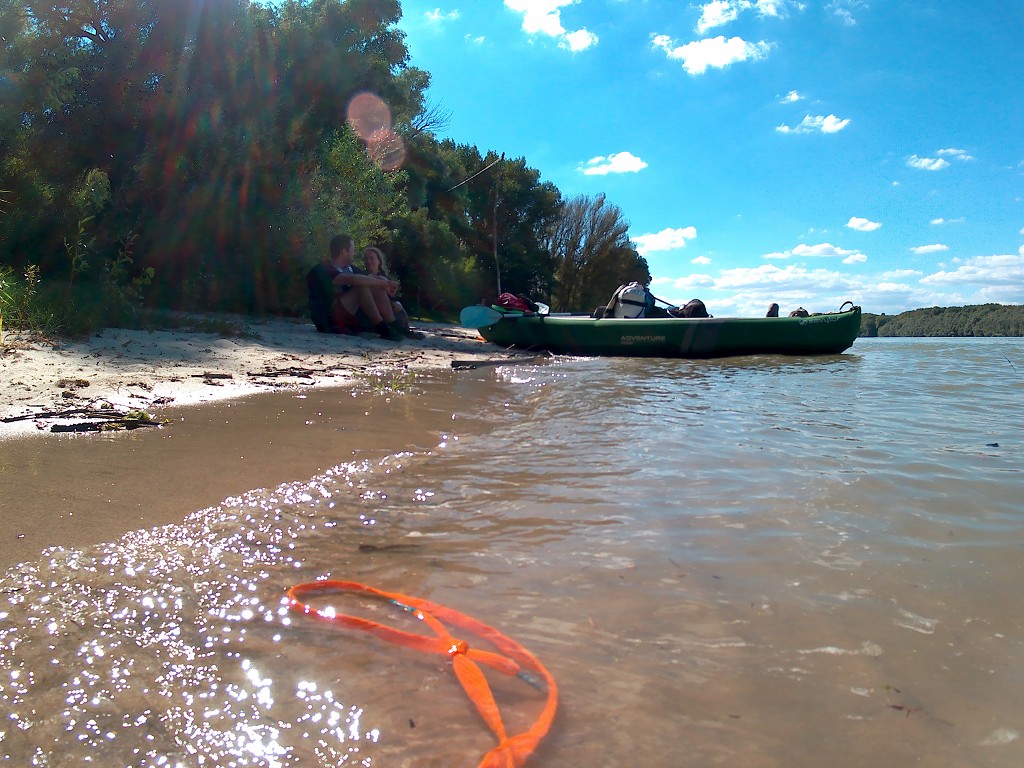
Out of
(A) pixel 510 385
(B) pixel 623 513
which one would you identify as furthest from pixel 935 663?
(A) pixel 510 385

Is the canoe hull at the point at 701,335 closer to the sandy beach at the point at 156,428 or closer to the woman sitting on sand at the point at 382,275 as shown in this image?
the woman sitting on sand at the point at 382,275

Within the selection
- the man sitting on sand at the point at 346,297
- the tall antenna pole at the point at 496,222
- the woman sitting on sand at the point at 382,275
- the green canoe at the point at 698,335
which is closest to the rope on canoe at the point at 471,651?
the man sitting on sand at the point at 346,297

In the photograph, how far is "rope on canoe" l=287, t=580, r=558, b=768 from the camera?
3.85ft

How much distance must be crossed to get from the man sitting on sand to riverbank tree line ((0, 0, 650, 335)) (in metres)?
2.22

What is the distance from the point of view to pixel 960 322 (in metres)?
34.1

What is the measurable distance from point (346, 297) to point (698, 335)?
19.0 feet

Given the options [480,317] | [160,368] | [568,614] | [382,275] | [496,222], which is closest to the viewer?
[568,614]

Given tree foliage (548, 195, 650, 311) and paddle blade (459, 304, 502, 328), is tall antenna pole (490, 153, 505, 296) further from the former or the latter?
paddle blade (459, 304, 502, 328)

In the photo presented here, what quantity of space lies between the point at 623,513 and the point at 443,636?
107cm

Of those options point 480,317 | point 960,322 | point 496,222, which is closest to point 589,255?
point 496,222

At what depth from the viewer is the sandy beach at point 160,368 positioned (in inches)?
145

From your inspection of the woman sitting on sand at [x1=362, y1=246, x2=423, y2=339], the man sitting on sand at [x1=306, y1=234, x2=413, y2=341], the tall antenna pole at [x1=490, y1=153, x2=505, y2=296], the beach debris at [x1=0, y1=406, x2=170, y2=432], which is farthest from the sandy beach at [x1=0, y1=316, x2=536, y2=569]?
the tall antenna pole at [x1=490, y1=153, x2=505, y2=296]

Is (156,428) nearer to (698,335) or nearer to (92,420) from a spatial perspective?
(92,420)

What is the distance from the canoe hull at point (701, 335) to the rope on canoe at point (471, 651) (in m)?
9.82
